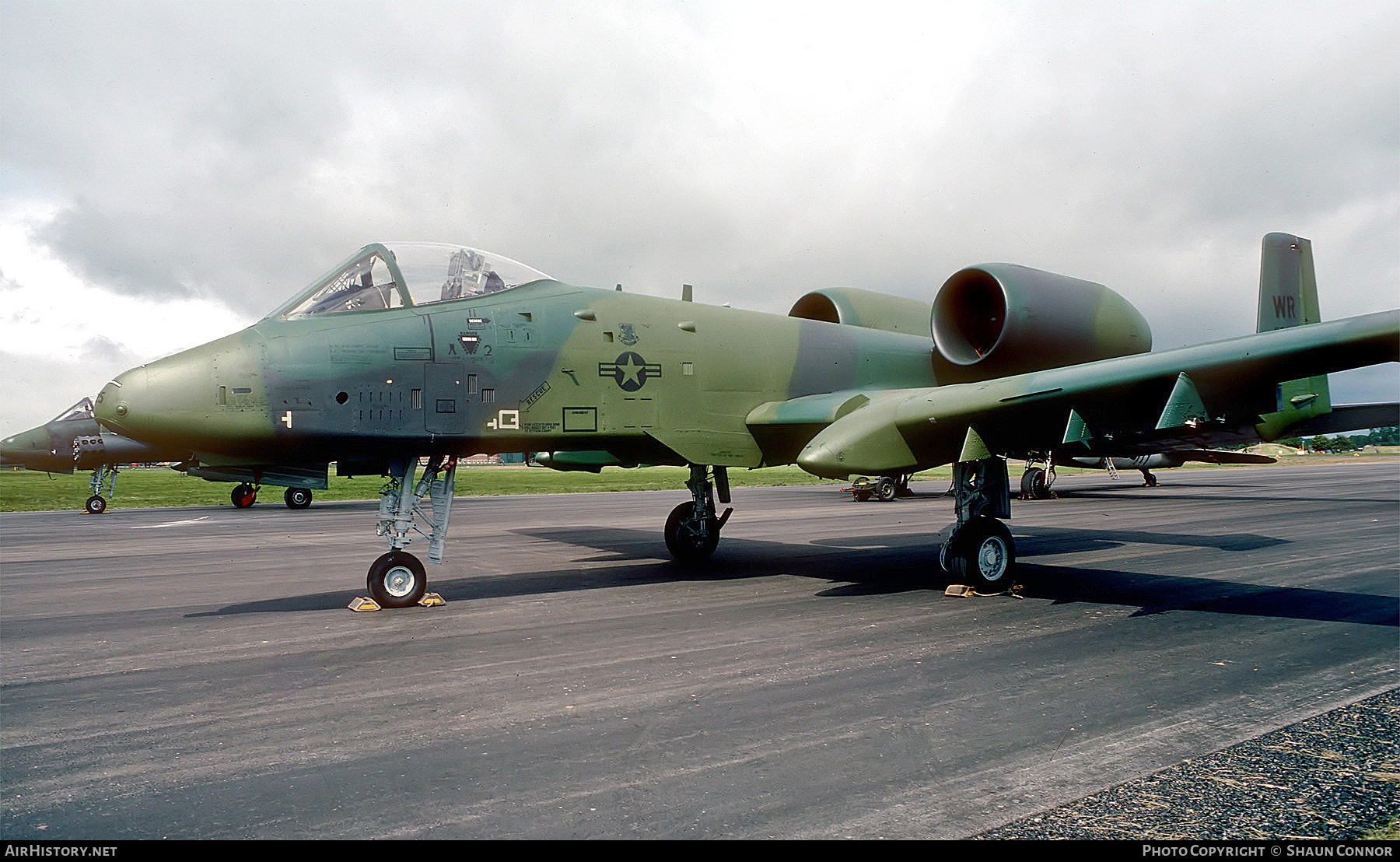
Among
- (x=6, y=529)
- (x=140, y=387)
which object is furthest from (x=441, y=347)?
(x=6, y=529)

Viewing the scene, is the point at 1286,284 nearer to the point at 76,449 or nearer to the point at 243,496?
the point at 243,496

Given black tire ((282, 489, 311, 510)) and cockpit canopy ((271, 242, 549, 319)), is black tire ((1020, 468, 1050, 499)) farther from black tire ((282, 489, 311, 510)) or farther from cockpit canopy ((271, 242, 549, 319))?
black tire ((282, 489, 311, 510))

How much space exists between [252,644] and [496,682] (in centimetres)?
257

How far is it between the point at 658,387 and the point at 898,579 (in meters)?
3.78

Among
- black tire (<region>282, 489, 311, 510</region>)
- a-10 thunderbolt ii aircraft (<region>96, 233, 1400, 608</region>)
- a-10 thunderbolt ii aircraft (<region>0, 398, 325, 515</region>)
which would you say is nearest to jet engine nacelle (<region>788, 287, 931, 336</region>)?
a-10 thunderbolt ii aircraft (<region>96, 233, 1400, 608</region>)

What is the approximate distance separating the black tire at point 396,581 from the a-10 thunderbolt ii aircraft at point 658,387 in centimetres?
2

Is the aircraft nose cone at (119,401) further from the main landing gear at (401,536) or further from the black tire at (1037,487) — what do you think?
the black tire at (1037,487)

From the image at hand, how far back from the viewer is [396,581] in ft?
26.3

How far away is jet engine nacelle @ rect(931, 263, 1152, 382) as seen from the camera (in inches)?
392

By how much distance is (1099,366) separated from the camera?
7.32 m

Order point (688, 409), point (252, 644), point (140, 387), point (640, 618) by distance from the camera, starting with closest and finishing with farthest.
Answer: point (252, 644) → point (140, 387) → point (640, 618) → point (688, 409)

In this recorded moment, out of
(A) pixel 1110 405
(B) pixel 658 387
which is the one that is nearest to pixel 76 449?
(B) pixel 658 387
